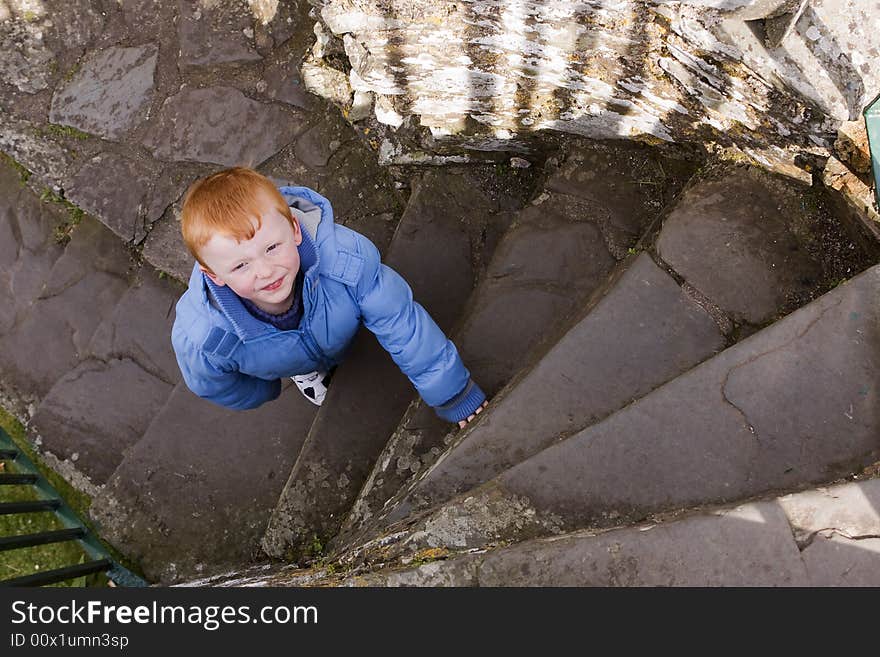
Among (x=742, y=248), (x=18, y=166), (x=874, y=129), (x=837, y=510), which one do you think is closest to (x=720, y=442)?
(x=837, y=510)

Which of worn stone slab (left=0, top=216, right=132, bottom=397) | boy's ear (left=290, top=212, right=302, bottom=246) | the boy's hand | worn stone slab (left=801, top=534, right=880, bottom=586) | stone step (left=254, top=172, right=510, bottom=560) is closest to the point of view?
worn stone slab (left=801, top=534, right=880, bottom=586)

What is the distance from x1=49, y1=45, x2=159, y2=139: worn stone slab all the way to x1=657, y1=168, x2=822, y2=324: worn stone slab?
8.17ft

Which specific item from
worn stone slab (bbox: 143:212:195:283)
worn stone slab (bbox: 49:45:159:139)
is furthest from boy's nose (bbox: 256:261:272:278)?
worn stone slab (bbox: 49:45:159:139)

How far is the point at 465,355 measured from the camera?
8.92ft

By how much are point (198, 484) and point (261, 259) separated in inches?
60.4

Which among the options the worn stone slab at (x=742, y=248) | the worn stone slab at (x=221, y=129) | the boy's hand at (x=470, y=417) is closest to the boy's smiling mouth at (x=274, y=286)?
the boy's hand at (x=470, y=417)

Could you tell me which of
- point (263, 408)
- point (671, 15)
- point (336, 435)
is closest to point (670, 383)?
point (671, 15)

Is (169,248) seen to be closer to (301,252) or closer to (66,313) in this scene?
(66,313)

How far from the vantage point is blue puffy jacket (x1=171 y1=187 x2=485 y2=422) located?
2168 mm

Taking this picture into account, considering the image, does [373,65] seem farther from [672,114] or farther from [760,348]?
[760,348]

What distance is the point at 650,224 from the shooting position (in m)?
2.63

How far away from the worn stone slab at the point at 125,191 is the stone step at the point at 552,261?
5.12 ft

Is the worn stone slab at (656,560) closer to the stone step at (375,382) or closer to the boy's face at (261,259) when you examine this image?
the boy's face at (261,259)

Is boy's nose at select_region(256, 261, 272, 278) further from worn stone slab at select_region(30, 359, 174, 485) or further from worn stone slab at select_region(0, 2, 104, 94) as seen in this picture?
worn stone slab at select_region(0, 2, 104, 94)
